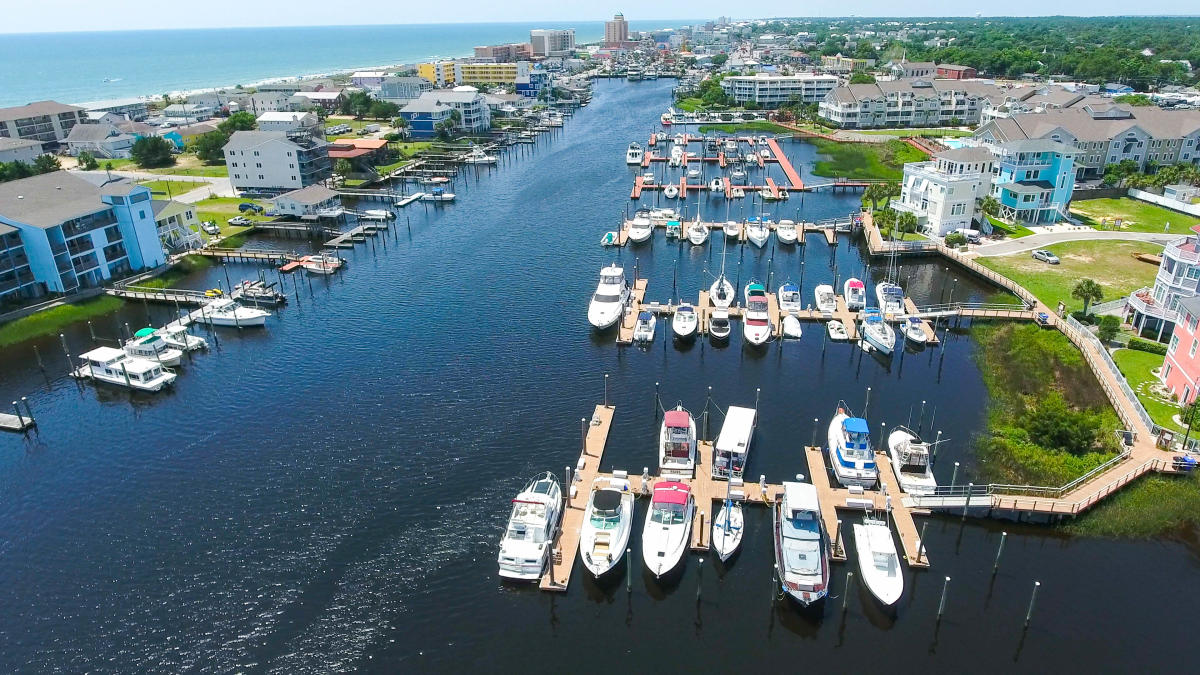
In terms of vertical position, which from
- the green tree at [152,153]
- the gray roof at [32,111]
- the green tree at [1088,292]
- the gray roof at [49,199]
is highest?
the gray roof at [32,111]

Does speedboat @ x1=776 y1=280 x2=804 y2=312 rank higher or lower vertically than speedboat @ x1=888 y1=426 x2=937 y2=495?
higher

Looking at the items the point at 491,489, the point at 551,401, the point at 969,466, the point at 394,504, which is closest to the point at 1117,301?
the point at 969,466

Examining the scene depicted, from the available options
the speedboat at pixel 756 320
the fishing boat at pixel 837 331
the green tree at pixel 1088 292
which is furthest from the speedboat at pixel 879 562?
the green tree at pixel 1088 292

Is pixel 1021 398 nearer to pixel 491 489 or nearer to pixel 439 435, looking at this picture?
pixel 491 489

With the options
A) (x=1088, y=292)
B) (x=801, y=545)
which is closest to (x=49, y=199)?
(x=801, y=545)

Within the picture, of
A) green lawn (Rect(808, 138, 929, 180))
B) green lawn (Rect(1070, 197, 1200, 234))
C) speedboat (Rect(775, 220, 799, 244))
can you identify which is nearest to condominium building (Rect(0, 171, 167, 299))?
speedboat (Rect(775, 220, 799, 244))

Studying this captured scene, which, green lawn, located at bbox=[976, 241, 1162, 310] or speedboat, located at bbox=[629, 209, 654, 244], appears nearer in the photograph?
green lawn, located at bbox=[976, 241, 1162, 310]

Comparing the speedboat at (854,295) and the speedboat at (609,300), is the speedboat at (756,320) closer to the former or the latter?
the speedboat at (854,295)

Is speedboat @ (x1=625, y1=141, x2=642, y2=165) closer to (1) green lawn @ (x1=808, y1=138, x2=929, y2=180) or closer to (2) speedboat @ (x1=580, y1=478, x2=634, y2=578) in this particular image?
(1) green lawn @ (x1=808, y1=138, x2=929, y2=180)
